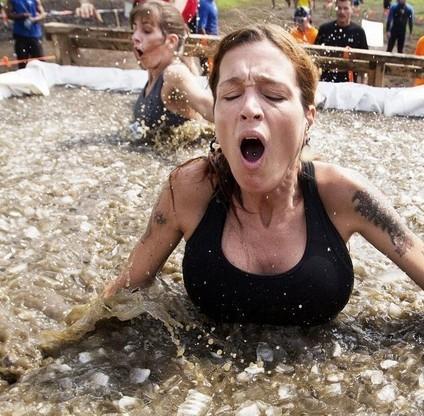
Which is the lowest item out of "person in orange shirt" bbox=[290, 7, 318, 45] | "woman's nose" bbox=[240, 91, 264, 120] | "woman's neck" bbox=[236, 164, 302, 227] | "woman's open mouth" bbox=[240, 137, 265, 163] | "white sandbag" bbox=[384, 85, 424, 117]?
"white sandbag" bbox=[384, 85, 424, 117]

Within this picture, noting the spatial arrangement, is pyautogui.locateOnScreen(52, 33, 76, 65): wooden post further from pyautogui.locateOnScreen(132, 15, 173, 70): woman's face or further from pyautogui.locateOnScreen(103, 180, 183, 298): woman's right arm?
pyautogui.locateOnScreen(103, 180, 183, 298): woman's right arm

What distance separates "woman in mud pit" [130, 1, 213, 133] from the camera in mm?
6648

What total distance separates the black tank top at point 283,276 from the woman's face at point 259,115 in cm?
35

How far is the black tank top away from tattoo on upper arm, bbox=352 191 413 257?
7.7 inches

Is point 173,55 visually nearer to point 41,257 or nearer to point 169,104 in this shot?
point 169,104

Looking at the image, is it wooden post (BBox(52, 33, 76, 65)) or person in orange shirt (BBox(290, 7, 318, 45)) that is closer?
wooden post (BBox(52, 33, 76, 65))

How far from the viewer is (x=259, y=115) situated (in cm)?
270

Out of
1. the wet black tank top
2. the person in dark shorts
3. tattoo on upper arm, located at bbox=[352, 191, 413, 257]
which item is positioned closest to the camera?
tattoo on upper arm, located at bbox=[352, 191, 413, 257]

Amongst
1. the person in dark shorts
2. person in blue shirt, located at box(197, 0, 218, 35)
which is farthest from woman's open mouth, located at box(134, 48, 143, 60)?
person in blue shirt, located at box(197, 0, 218, 35)

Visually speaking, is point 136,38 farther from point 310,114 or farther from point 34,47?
point 34,47

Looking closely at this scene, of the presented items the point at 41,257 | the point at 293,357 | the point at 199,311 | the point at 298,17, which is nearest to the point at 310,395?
the point at 293,357

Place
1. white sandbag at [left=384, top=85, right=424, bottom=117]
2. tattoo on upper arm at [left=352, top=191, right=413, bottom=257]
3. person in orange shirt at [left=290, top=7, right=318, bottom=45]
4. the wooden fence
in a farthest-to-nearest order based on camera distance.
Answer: person in orange shirt at [left=290, top=7, right=318, bottom=45]
the wooden fence
white sandbag at [left=384, top=85, right=424, bottom=117]
tattoo on upper arm at [left=352, top=191, right=413, bottom=257]

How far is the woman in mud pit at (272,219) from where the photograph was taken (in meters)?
2.88

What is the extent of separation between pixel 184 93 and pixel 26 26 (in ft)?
24.6
